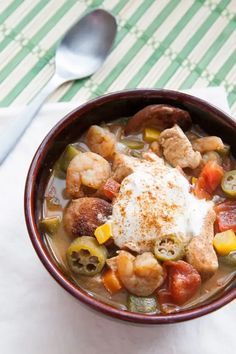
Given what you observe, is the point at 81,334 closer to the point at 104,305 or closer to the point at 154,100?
the point at 104,305

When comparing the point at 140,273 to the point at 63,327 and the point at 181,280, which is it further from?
the point at 63,327

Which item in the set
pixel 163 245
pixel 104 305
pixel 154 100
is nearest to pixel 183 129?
pixel 154 100

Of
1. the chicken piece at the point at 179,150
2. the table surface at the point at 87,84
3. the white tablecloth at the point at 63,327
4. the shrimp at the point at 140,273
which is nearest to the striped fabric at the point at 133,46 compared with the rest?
the table surface at the point at 87,84

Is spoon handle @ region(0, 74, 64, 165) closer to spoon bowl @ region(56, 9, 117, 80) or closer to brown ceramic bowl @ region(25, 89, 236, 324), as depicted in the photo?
spoon bowl @ region(56, 9, 117, 80)

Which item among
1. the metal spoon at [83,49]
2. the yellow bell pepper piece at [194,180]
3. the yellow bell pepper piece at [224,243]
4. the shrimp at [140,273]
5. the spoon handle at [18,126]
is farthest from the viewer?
the metal spoon at [83,49]

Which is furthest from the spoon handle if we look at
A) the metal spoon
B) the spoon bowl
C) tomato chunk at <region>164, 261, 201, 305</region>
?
tomato chunk at <region>164, 261, 201, 305</region>

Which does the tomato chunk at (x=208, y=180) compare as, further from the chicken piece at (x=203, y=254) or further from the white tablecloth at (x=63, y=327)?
the white tablecloth at (x=63, y=327)
